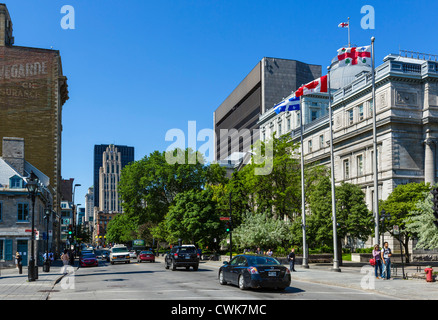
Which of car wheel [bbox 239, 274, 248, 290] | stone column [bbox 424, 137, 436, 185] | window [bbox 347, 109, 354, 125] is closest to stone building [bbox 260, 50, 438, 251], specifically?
stone column [bbox 424, 137, 436, 185]

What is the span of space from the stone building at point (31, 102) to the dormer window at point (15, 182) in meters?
26.4

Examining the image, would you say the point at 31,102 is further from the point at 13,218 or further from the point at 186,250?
the point at 186,250

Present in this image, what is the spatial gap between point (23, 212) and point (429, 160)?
45.7 meters

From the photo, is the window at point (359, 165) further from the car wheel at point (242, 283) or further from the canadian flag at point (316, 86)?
the car wheel at point (242, 283)

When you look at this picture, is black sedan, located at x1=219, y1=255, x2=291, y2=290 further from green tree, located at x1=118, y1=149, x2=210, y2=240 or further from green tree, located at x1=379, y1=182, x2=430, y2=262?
green tree, located at x1=118, y1=149, x2=210, y2=240

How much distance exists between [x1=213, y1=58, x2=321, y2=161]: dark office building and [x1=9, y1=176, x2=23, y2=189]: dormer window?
6440cm

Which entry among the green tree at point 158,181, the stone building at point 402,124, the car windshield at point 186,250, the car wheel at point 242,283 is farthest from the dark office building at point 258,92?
the car wheel at point 242,283

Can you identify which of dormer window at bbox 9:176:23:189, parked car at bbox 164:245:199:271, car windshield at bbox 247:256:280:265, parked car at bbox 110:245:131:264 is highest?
dormer window at bbox 9:176:23:189

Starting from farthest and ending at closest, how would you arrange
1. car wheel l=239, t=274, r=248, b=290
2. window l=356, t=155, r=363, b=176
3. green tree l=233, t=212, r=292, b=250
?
1. window l=356, t=155, r=363, b=176
2. green tree l=233, t=212, r=292, b=250
3. car wheel l=239, t=274, r=248, b=290

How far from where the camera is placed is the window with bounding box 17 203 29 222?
4669 cm

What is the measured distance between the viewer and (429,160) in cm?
5716

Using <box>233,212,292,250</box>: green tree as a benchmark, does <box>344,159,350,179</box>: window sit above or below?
above

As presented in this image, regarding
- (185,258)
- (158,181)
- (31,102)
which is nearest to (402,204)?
(185,258)
